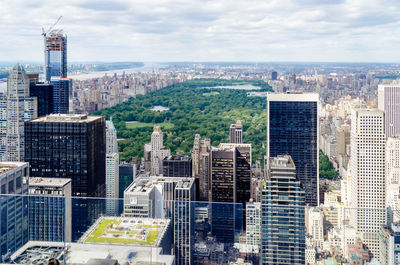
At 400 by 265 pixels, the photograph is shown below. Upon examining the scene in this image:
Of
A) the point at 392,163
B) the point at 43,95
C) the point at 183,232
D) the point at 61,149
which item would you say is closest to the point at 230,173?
the point at 392,163

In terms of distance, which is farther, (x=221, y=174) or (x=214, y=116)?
(x=214, y=116)

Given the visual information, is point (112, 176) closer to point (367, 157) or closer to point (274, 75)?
point (367, 157)

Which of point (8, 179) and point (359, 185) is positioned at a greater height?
point (8, 179)

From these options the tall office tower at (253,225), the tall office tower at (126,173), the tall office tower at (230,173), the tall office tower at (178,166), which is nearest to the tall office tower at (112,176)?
the tall office tower at (126,173)

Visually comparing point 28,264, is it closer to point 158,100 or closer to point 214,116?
point 214,116

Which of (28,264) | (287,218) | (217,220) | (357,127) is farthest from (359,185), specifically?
(28,264)

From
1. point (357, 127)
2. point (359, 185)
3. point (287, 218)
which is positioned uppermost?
point (357, 127)

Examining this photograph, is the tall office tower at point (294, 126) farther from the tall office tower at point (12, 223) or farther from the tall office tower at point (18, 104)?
the tall office tower at point (12, 223)
